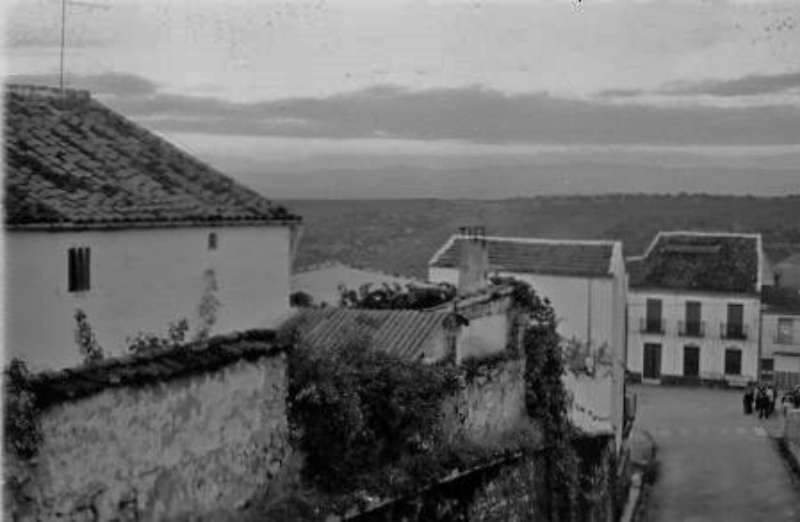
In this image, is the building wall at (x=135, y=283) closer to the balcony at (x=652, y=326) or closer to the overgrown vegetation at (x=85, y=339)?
the overgrown vegetation at (x=85, y=339)

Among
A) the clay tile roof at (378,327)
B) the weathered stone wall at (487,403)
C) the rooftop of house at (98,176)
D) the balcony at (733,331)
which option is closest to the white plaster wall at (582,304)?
the rooftop of house at (98,176)

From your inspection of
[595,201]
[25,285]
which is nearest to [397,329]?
[25,285]

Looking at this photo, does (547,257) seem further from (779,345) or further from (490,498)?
(779,345)

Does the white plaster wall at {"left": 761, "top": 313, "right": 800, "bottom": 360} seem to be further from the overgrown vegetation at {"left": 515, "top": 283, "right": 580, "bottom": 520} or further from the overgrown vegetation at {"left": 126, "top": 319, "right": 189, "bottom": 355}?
the overgrown vegetation at {"left": 126, "top": 319, "right": 189, "bottom": 355}

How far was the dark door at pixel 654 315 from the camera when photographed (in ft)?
159

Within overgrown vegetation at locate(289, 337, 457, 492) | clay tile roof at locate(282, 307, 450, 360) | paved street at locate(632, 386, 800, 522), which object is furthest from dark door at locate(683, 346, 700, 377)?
overgrown vegetation at locate(289, 337, 457, 492)

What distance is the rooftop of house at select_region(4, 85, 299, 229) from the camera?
13242mm

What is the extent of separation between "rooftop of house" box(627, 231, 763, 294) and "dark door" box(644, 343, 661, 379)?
250cm

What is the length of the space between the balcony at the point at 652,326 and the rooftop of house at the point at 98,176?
1343 inches

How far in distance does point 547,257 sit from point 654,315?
18434 mm

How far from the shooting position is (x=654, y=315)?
48.6 m

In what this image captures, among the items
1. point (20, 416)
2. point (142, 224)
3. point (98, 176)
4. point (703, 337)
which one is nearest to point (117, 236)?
point (142, 224)

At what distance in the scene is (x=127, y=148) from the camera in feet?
52.4

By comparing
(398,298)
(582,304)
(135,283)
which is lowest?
(582,304)
